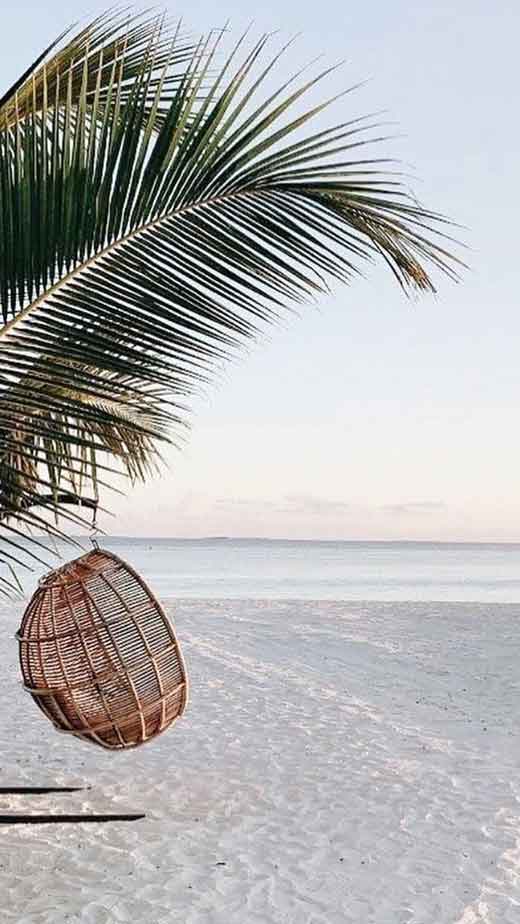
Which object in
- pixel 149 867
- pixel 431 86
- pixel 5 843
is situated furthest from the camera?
pixel 431 86

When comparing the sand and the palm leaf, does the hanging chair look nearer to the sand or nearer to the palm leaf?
the sand

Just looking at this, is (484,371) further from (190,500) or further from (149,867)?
(149,867)

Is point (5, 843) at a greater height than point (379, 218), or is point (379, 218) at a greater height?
point (379, 218)

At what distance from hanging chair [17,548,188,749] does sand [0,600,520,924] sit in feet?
1.96

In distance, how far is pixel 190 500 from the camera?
18625mm

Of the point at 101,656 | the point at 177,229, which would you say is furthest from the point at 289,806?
the point at 177,229

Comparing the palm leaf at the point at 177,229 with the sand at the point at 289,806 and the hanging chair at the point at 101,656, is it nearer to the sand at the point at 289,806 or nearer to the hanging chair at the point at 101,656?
the hanging chair at the point at 101,656

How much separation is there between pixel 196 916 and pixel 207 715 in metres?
4.07

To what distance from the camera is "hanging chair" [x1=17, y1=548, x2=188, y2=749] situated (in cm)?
433

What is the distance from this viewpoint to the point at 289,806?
5406 mm

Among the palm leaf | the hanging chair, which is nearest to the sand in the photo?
Result: the hanging chair

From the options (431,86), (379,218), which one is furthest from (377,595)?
(379,218)

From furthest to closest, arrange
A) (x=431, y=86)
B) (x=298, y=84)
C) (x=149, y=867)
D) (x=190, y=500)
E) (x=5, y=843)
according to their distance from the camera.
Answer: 1. (x=190, y=500)
2. (x=431, y=86)
3. (x=5, y=843)
4. (x=149, y=867)
5. (x=298, y=84)

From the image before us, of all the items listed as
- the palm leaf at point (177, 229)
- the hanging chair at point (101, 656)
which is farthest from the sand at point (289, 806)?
the palm leaf at point (177, 229)
